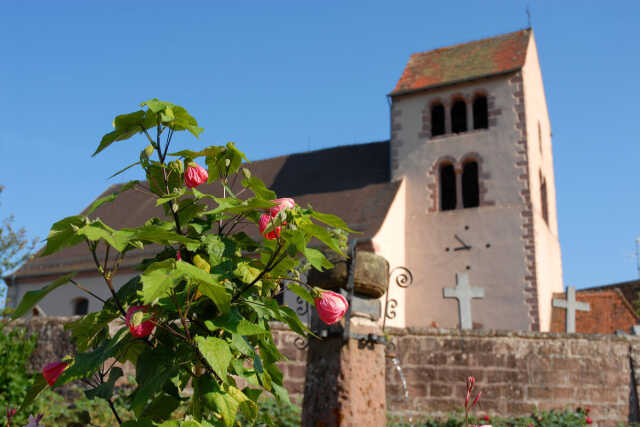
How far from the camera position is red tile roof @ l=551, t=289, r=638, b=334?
16.8m

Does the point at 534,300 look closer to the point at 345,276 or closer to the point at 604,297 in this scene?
the point at 604,297

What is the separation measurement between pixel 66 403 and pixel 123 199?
656 inches

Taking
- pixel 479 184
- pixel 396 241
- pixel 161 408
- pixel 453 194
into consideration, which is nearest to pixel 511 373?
pixel 161 408

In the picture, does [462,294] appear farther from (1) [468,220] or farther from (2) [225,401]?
(2) [225,401]

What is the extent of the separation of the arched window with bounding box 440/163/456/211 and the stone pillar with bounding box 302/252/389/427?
15492 millimetres

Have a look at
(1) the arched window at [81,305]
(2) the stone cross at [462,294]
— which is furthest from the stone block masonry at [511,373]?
(1) the arched window at [81,305]

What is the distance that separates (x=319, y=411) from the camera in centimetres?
425

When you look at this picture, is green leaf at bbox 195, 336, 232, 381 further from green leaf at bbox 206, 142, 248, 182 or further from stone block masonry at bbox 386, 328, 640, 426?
stone block masonry at bbox 386, 328, 640, 426

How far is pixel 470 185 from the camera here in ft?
64.4

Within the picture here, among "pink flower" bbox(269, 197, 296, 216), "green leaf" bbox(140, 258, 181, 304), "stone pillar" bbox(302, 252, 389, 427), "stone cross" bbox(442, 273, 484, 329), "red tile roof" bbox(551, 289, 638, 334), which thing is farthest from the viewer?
"red tile roof" bbox(551, 289, 638, 334)

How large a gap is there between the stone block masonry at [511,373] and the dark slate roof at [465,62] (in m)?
12.5

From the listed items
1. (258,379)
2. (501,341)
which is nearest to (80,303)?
(501,341)

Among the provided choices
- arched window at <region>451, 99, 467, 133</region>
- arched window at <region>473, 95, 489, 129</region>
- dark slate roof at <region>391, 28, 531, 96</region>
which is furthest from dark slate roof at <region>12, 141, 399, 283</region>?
arched window at <region>473, 95, 489, 129</region>

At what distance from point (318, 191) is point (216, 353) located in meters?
19.2
